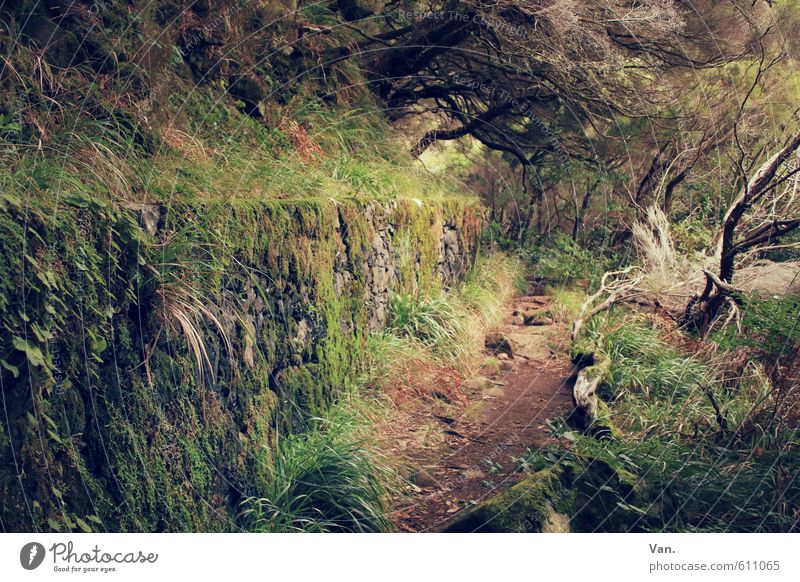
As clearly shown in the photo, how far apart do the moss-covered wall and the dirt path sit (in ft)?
3.33

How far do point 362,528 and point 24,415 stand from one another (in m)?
1.97

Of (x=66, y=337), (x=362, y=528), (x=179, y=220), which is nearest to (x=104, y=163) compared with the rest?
(x=179, y=220)

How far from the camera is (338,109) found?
8.44 metres

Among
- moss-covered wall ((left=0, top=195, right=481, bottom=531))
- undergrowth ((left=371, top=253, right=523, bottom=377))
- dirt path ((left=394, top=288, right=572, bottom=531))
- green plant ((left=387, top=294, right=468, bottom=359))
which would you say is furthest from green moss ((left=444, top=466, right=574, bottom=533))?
green plant ((left=387, top=294, right=468, bottom=359))

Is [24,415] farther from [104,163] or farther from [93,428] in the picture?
[104,163]

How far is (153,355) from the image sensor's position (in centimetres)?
327

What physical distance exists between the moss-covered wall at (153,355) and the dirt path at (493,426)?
1015 millimetres

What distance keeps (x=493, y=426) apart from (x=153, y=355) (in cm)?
361

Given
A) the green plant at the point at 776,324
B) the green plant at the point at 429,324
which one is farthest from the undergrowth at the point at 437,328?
the green plant at the point at 776,324

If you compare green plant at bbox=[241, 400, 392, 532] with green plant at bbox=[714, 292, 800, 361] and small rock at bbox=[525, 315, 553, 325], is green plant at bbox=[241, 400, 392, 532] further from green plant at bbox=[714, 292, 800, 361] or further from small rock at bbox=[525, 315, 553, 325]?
small rock at bbox=[525, 315, 553, 325]

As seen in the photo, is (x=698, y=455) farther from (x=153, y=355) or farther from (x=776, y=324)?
(x=153, y=355)

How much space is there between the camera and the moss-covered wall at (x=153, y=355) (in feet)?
8.41

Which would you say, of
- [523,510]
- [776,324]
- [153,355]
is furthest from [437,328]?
[153,355]
